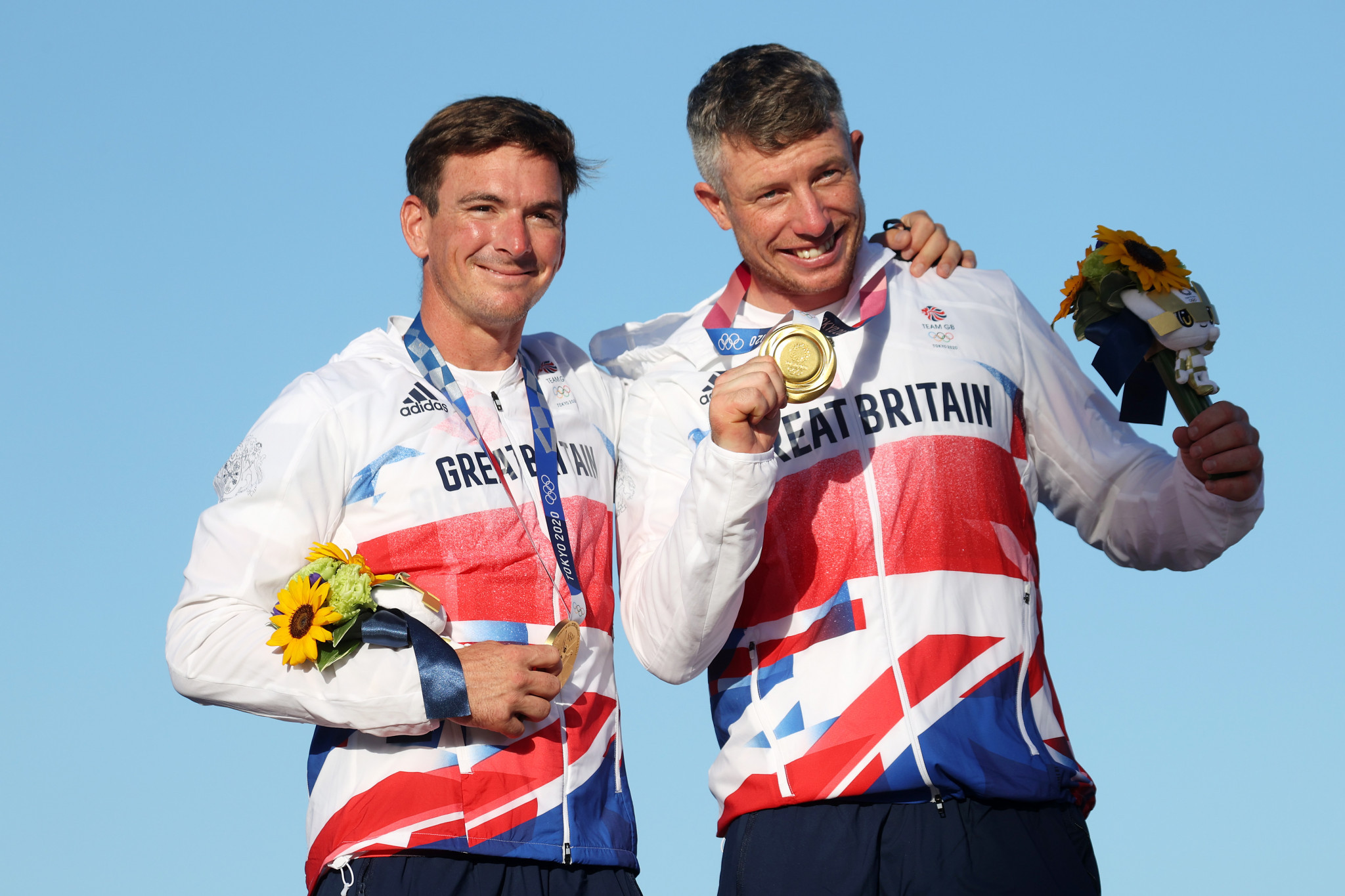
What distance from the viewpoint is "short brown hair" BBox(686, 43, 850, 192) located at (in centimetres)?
522

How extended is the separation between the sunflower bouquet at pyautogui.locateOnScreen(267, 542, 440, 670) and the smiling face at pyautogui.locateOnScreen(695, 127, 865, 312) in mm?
1781

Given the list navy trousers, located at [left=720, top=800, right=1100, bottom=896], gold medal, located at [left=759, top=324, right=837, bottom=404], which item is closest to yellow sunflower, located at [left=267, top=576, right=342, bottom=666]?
navy trousers, located at [left=720, top=800, right=1100, bottom=896]

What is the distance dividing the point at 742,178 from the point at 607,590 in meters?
1.63

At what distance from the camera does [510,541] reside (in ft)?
16.9

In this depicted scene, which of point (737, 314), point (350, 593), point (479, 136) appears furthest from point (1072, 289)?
point (350, 593)

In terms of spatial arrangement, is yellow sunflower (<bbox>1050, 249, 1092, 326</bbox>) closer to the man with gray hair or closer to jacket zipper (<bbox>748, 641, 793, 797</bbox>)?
the man with gray hair

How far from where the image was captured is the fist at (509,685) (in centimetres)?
477

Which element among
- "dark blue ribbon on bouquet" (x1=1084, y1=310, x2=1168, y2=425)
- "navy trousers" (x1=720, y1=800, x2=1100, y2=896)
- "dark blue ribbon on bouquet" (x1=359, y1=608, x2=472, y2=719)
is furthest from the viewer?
"dark blue ribbon on bouquet" (x1=1084, y1=310, x2=1168, y2=425)

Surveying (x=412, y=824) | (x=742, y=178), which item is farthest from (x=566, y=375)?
(x=412, y=824)

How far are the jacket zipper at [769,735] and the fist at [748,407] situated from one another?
83 centimetres

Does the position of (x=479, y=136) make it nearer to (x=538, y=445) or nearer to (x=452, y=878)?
(x=538, y=445)

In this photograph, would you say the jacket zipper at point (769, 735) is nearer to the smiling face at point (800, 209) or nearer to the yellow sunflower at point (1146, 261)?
the smiling face at point (800, 209)

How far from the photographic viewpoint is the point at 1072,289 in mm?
5359

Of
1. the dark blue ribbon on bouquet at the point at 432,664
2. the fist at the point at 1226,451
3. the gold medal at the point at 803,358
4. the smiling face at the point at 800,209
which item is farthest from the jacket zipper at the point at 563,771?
Result: the fist at the point at 1226,451
